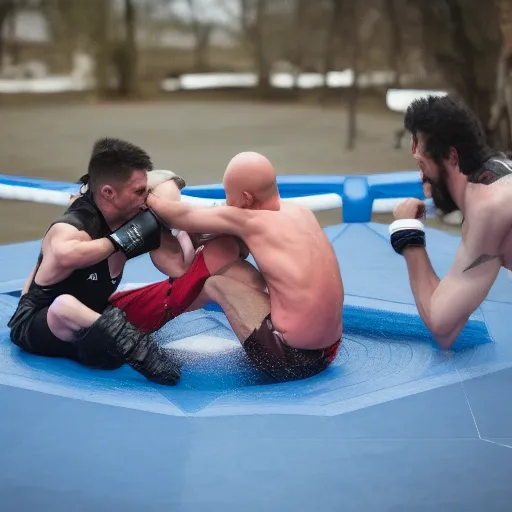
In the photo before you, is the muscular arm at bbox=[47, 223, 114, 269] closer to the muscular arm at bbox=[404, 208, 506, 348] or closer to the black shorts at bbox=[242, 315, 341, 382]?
the black shorts at bbox=[242, 315, 341, 382]

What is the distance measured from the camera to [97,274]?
2299mm

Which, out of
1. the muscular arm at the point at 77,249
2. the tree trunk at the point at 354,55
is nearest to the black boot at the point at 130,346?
the muscular arm at the point at 77,249

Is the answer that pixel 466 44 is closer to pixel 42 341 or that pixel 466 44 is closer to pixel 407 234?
pixel 407 234

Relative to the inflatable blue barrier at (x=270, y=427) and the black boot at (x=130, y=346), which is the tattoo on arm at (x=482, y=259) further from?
the black boot at (x=130, y=346)

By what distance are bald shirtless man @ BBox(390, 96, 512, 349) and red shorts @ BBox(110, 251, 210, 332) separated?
0.54m

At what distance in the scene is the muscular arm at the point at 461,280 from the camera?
7.20 feet

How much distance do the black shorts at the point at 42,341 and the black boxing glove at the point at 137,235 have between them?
11.0 inches

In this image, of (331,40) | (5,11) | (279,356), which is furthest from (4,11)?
(279,356)

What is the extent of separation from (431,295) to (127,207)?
830mm

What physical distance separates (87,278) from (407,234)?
852 mm

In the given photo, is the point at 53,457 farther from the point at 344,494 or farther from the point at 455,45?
the point at 455,45

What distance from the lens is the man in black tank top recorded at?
7.04ft

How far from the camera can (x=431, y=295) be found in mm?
2295

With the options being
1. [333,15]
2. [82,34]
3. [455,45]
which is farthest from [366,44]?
[82,34]
